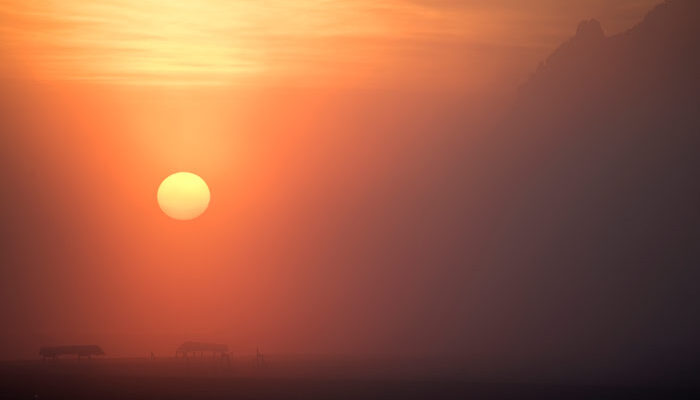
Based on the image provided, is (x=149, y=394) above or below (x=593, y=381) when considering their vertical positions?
below

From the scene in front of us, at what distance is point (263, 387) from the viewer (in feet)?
427

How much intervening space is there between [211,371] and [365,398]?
204 ft

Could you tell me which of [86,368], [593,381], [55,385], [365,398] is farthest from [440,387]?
[86,368]

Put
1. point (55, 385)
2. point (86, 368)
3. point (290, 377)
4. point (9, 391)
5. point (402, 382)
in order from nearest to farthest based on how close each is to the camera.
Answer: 1. point (9, 391)
2. point (55, 385)
3. point (402, 382)
4. point (290, 377)
5. point (86, 368)

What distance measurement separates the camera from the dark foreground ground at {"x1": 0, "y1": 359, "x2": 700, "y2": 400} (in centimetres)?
11200

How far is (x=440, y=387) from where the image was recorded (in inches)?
5433

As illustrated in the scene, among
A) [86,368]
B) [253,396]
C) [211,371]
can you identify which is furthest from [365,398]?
[86,368]

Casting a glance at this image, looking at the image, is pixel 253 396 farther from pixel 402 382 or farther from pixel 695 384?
pixel 695 384

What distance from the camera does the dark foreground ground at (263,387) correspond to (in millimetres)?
112000

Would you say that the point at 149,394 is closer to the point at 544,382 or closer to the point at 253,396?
the point at 253,396

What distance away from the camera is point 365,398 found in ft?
371

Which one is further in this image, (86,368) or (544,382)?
(86,368)

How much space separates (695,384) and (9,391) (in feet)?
377

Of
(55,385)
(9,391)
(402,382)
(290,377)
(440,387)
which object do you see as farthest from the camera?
(290,377)
